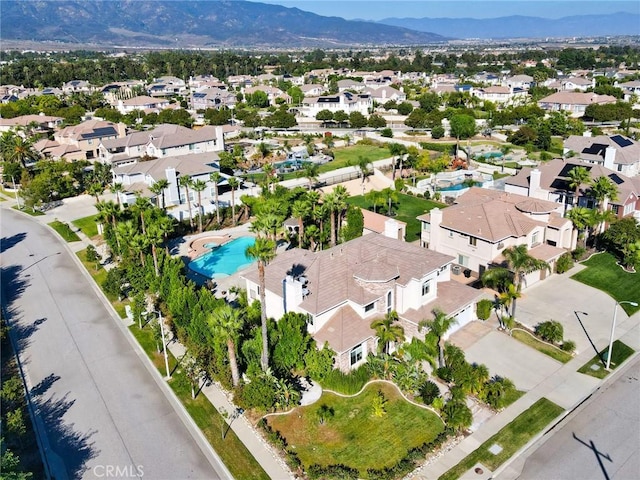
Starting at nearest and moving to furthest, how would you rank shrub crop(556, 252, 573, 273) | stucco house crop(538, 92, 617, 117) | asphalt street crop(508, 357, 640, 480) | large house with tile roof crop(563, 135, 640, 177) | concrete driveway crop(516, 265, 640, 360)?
asphalt street crop(508, 357, 640, 480) < concrete driveway crop(516, 265, 640, 360) < shrub crop(556, 252, 573, 273) < large house with tile roof crop(563, 135, 640, 177) < stucco house crop(538, 92, 617, 117)

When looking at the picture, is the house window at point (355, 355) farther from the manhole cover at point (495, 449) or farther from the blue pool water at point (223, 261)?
the blue pool water at point (223, 261)

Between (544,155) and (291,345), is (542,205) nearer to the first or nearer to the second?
(291,345)

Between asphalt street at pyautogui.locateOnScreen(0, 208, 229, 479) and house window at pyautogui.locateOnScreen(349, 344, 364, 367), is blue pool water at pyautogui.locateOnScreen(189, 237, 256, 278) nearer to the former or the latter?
asphalt street at pyautogui.locateOnScreen(0, 208, 229, 479)

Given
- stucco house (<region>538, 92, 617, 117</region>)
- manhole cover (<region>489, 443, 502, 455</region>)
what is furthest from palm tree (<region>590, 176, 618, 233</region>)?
stucco house (<region>538, 92, 617, 117</region>)

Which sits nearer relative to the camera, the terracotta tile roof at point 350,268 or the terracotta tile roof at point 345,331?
the terracotta tile roof at point 345,331

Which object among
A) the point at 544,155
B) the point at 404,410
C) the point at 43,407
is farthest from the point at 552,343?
the point at 544,155

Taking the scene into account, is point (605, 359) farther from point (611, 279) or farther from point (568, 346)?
point (611, 279)

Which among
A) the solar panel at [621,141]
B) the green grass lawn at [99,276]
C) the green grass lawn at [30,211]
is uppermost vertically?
the solar panel at [621,141]

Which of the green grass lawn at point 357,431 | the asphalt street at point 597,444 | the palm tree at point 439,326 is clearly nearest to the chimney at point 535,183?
the asphalt street at point 597,444
